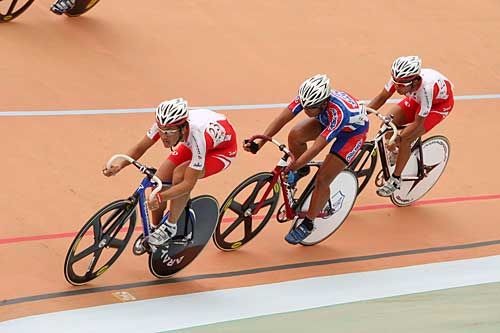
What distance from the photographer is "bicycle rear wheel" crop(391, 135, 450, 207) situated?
27.1 ft

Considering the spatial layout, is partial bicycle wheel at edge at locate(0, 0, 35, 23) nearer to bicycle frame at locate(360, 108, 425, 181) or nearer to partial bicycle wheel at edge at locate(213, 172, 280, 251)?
partial bicycle wheel at edge at locate(213, 172, 280, 251)

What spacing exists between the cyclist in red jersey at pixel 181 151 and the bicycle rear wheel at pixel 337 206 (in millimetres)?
1217

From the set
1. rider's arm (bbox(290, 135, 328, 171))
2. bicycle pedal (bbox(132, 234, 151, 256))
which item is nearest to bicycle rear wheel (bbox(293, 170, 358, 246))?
rider's arm (bbox(290, 135, 328, 171))

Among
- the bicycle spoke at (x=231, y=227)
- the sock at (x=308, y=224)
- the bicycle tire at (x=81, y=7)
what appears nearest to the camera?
the bicycle spoke at (x=231, y=227)

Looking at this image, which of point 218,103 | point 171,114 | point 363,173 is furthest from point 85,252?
point 218,103

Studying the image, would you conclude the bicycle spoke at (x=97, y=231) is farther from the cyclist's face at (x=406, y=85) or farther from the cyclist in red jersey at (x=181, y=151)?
the cyclist's face at (x=406, y=85)

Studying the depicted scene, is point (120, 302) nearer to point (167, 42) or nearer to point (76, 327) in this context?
point (76, 327)

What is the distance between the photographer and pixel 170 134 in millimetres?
6105

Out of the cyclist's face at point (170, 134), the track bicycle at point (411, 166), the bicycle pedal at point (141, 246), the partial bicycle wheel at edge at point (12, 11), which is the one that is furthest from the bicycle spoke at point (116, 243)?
the partial bicycle wheel at edge at point (12, 11)

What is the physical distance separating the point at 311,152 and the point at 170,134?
3.61 ft

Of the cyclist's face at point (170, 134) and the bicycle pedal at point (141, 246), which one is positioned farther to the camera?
the bicycle pedal at point (141, 246)

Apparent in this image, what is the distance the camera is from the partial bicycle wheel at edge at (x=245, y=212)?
23.2ft

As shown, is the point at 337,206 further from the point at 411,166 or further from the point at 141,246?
the point at 141,246

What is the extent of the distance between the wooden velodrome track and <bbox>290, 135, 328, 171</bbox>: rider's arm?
90 centimetres
